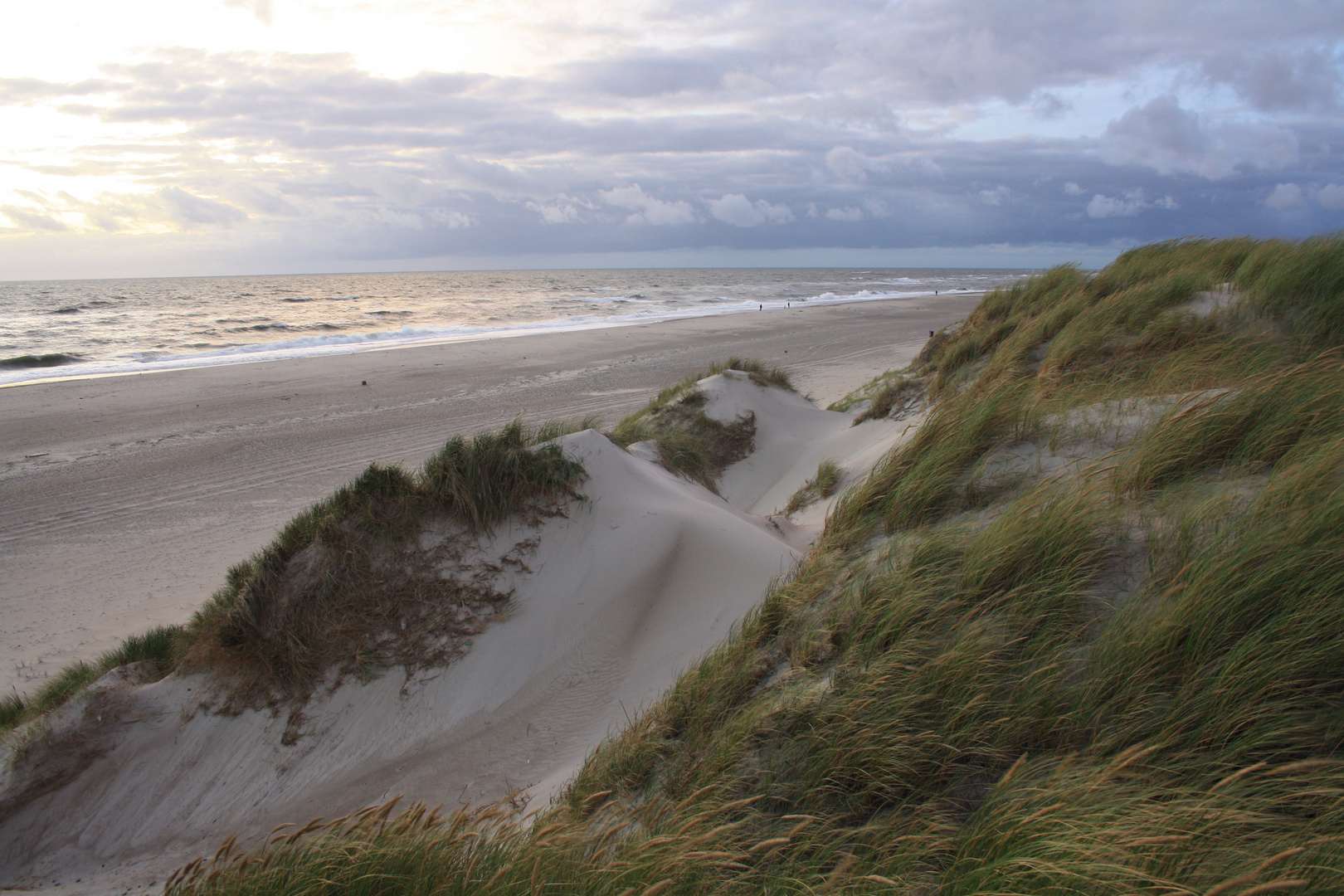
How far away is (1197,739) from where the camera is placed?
1.87 metres

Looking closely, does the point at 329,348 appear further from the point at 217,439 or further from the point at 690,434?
the point at 690,434

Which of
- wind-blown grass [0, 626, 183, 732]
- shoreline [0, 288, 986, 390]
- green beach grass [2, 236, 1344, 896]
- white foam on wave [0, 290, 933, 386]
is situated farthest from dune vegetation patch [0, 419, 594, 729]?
white foam on wave [0, 290, 933, 386]

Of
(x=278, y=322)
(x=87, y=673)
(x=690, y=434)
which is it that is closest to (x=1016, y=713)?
(x=87, y=673)

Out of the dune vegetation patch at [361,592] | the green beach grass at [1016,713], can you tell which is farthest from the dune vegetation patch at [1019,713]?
the dune vegetation patch at [361,592]

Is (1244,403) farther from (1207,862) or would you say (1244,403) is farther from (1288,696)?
(1207,862)

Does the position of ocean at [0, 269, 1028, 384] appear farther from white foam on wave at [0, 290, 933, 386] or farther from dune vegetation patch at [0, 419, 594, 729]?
dune vegetation patch at [0, 419, 594, 729]

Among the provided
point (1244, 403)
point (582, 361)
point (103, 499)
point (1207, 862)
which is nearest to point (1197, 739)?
point (1207, 862)

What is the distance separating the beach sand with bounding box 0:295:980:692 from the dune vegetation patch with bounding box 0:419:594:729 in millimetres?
1826

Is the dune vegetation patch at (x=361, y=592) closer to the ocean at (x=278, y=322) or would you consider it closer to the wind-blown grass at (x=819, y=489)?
the wind-blown grass at (x=819, y=489)

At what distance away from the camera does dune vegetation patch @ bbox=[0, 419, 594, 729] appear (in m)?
4.21

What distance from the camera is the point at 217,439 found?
11648 mm

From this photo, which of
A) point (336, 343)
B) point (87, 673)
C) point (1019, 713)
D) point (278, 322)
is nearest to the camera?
point (1019, 713)

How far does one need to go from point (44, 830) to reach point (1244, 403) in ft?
22.0

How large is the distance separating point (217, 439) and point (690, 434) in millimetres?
8826
